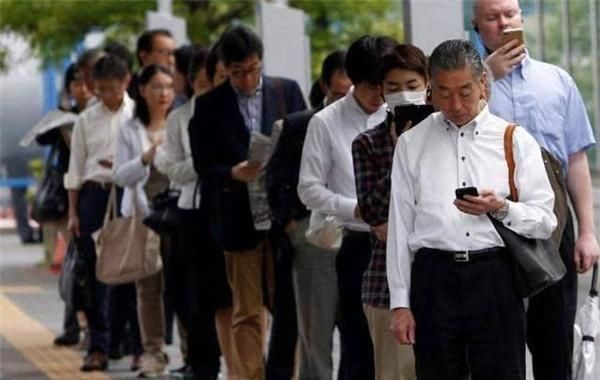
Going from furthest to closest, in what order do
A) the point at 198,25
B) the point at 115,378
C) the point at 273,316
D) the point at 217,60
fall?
the point at 198,25
the point at 115,378
the point at 217,60
the point at 273,316

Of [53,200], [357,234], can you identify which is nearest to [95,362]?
[53,200]

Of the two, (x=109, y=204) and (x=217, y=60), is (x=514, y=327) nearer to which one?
(x=217, y=60)

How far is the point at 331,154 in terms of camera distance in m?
8.71

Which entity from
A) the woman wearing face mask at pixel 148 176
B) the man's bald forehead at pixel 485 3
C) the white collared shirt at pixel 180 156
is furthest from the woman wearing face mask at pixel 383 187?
the woman wearing face mask at pixel 148 176

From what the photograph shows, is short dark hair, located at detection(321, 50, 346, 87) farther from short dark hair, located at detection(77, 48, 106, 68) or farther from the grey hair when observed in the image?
short dark hair, located at detection(77, 48, 106, 68)

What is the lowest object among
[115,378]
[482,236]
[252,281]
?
[115,378]

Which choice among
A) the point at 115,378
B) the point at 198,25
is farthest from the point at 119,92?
the point at 198,25

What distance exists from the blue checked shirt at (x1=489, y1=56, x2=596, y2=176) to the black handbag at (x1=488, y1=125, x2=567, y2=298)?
2.90 feet

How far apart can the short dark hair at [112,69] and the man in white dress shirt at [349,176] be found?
3764 millimetres

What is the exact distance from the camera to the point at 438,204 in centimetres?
647

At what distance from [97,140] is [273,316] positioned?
2.99m

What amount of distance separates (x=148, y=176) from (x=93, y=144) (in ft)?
2.57

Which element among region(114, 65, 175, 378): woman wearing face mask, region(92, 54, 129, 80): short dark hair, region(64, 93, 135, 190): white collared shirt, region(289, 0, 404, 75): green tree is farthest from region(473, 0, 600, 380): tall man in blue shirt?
region(289, 0, 404, 75): green tree

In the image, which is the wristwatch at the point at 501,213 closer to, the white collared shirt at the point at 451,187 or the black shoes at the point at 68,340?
the white collared shirt at the point at 451,187
